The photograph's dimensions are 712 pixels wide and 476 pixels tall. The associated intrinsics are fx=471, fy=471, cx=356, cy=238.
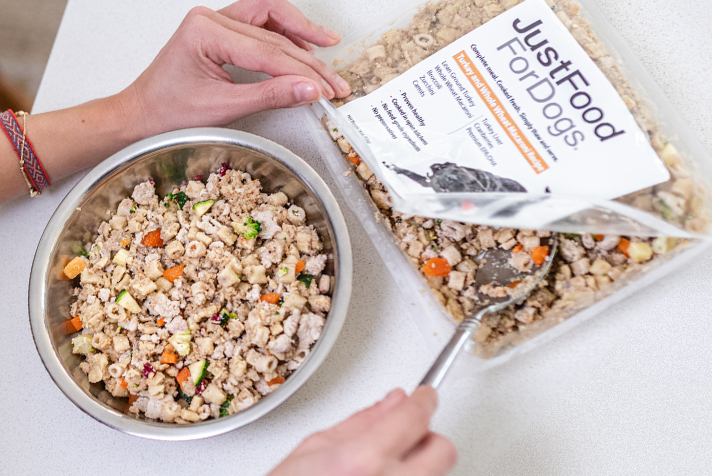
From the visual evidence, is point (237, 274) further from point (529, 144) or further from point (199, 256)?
point (529, 144)

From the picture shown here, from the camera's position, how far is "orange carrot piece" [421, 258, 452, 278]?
70 cm

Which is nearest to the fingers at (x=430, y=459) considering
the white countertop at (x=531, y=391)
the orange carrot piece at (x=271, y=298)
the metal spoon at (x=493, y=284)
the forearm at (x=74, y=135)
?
the metal spoon at (x=493, y=284)

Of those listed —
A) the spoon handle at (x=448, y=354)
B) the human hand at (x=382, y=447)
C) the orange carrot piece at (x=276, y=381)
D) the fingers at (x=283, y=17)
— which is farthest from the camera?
the fingers at (x=283, y=17)

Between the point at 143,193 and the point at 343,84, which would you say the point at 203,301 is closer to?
the point at 143,193

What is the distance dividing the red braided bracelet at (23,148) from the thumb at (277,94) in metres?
0.39

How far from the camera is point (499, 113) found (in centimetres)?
69

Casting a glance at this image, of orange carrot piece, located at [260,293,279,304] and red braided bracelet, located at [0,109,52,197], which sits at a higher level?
red braided bracelet, located at [0,109,52,197]

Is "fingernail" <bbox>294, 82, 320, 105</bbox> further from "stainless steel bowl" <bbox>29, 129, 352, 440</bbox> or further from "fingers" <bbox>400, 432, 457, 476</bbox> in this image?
"fingers" <bbox>400, 432, 457, 476</bbox>

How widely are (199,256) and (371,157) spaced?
12.4 inches

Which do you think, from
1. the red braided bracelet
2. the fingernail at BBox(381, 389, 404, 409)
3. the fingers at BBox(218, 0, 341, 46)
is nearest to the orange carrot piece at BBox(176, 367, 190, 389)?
the fingernail at BBox(381, 389, 404, 409)

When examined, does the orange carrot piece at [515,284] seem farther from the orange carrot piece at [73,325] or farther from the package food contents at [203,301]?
the orange carrot piece at [73,325]

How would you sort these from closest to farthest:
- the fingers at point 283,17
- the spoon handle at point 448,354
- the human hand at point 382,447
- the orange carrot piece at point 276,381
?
the human hand at point 382,447, the spoon handle at point 448,354, the orange carrot piece at point 276,381, the fingers at point 283,17

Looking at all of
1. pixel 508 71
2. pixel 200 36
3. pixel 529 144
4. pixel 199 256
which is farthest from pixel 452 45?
pixel 199 256

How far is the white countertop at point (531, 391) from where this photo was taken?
2.28 feet
